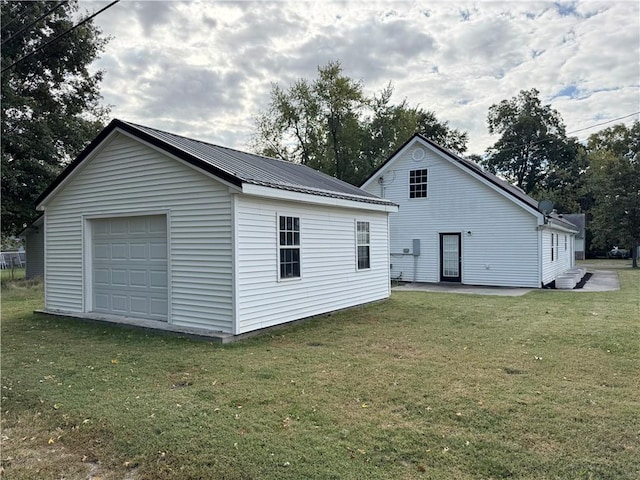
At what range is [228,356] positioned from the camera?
640 centimetres

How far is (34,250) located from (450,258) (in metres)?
20.3

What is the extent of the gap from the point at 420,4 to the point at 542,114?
41726mm

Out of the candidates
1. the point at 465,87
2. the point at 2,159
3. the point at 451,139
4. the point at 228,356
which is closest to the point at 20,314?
the point at 228,356

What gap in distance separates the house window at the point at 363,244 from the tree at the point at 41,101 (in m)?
16.2

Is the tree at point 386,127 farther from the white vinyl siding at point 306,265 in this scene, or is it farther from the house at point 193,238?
the house at point 193,238

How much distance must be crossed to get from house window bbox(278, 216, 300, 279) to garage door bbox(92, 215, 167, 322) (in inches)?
89.1

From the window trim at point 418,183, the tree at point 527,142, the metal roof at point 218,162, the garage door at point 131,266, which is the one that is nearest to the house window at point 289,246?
the metal roof at point 218,162

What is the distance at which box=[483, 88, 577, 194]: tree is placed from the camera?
4519cm

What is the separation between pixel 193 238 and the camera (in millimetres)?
8031

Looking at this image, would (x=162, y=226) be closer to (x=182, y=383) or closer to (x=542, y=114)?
(x=182, y=383)

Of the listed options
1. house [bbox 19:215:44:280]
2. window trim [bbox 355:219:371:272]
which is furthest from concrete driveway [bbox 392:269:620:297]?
house [bbox 19:215:44:280]

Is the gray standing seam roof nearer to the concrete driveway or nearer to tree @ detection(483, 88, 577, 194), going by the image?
the concrete driveway

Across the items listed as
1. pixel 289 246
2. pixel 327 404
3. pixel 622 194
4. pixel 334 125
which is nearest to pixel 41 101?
pixel 334 125

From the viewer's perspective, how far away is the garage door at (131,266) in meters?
8.68
